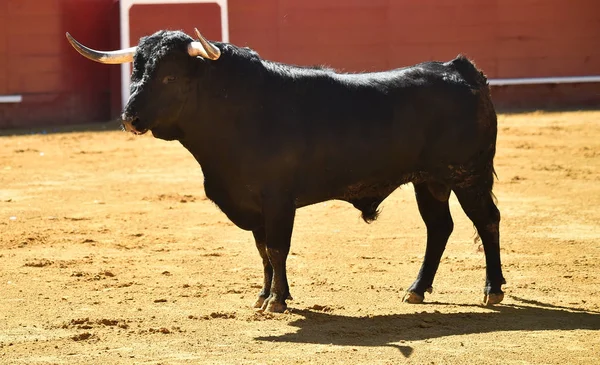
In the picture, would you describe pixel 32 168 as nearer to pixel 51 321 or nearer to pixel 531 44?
pixel 51 321

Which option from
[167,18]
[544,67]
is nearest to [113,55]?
[167,18]

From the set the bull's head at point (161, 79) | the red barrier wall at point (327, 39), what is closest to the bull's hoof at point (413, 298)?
the bull's head at point (161, 79)

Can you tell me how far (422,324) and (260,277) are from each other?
1452 millimetres

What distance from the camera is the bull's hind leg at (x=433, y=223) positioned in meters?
5.78

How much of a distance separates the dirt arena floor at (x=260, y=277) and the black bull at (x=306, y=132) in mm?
357

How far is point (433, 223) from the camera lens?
19.5ft

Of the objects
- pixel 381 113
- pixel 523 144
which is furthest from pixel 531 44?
pixel 381 113

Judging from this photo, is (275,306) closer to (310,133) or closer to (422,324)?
(422,324)

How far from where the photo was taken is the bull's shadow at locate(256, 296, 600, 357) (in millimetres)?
4824

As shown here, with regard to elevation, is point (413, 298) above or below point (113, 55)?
below

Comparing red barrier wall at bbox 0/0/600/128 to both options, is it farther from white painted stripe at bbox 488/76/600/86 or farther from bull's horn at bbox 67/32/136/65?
bull's horn at bbox 67/32/136/65

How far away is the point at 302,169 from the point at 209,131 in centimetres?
49

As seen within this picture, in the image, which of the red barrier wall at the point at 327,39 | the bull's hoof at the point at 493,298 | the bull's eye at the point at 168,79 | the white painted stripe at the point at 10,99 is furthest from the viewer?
A: the red barrier wall at the point at 327,39

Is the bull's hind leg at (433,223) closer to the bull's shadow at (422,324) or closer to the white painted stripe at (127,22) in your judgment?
the bull's shadow at (422,324)
